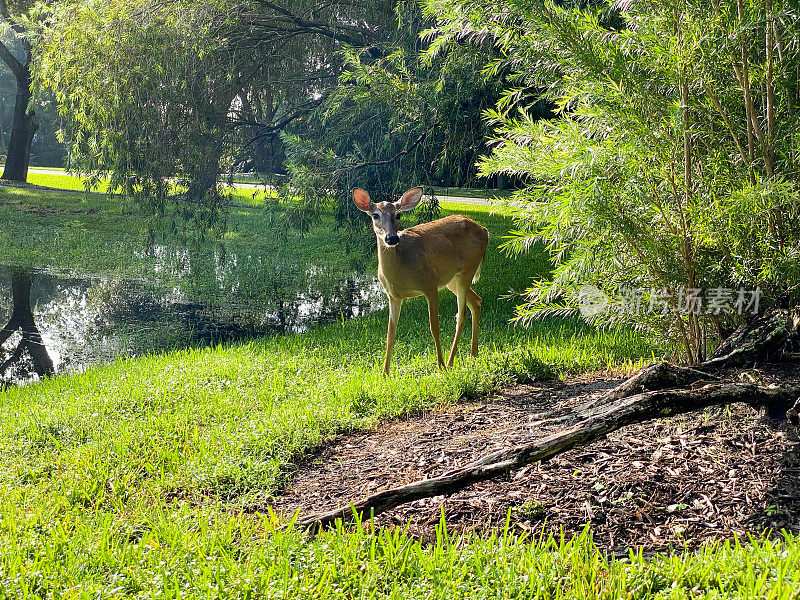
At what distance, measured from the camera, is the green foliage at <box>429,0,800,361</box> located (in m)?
4.63

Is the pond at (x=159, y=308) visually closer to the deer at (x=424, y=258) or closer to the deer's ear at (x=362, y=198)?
the deer at (x=424, y=258)

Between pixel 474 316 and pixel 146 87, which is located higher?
pixel 146 87

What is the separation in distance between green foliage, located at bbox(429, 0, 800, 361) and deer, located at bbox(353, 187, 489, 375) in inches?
69.6

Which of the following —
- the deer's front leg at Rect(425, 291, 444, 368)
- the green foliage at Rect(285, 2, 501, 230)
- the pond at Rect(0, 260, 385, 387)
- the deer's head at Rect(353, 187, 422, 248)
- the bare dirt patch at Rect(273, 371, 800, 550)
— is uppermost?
the green foliage at Rect(285, 2, 501, 230)

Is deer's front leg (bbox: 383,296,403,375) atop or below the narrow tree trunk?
below

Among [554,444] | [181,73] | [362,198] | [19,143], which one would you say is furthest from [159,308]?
[19,143]

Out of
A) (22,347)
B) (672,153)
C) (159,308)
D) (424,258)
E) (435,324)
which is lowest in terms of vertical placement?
(22,347)

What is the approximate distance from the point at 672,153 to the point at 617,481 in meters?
2.19

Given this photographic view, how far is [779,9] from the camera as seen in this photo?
421 centimetres

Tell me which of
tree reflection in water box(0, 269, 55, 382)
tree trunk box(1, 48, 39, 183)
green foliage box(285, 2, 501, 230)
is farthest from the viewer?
tree trunk box(1, 48, 39, 183)

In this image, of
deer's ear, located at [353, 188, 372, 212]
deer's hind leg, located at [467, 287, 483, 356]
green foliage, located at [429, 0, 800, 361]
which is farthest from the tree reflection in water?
green foliage, located at [429, 0, 800, 361]

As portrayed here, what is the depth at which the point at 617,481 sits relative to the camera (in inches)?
160

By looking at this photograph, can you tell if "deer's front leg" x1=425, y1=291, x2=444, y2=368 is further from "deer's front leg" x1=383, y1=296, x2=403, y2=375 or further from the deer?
"deer's front leg" x1=383, y1=296, x2=403, y2=375

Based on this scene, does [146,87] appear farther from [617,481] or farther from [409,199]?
[617,481]
